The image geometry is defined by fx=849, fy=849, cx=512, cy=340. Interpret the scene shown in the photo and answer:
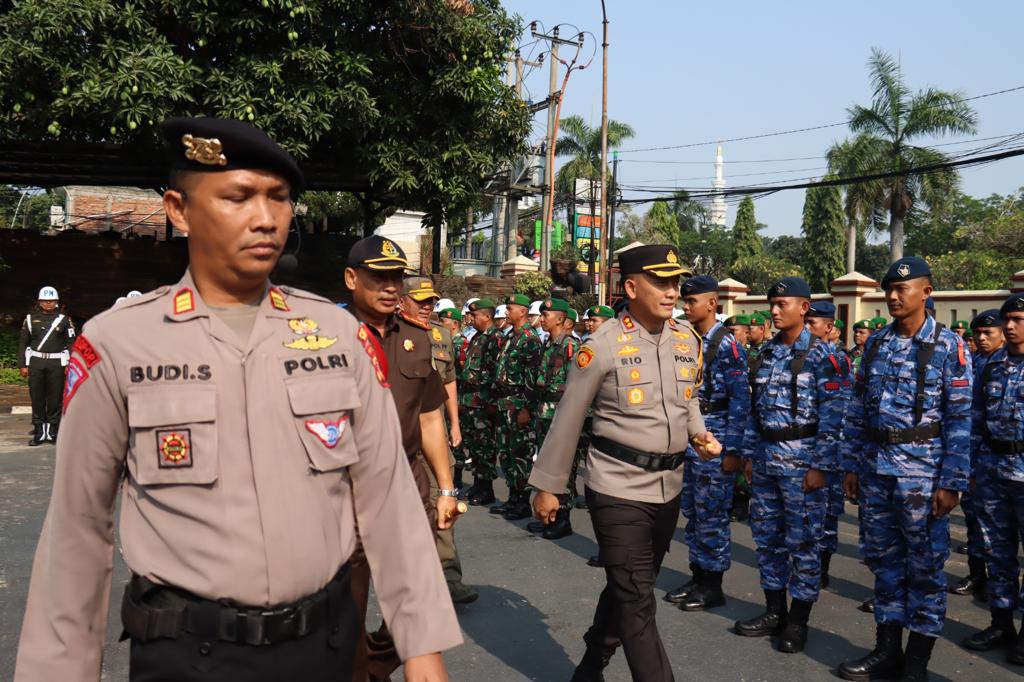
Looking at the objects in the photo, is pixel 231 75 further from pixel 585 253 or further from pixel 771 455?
pixel 585 253

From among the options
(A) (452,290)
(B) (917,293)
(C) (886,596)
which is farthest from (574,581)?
(A) (452,290)

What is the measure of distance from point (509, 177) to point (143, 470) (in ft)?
107

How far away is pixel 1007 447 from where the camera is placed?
5.38 m

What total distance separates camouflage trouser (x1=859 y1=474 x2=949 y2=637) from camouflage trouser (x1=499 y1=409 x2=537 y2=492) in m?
4.44

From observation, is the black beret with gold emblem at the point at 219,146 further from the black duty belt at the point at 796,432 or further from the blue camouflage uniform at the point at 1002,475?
the blue camouflage uniform at the point at 1002,475

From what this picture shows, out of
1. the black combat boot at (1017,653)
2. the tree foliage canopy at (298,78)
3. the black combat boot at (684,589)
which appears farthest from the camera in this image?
the tree foliage canopy at (298,78)

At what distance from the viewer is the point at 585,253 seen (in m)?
38.5

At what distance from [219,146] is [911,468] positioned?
4.13 m

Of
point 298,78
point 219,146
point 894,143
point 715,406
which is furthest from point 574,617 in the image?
point 894,143

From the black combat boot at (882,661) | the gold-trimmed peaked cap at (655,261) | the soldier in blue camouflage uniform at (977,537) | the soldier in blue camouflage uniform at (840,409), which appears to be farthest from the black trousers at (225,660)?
the soldier in blue camouflage uniform at (977,537)

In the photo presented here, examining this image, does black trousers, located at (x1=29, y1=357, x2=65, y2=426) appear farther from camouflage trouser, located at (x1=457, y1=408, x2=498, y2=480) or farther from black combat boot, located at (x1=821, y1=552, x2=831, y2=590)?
black combat boot, located at (x1=821, y1=552, x2=831, y2=590)

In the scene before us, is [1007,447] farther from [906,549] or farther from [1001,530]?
[906,549]

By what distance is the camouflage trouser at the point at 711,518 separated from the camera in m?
5.91

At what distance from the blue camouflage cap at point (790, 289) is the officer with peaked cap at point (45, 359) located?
407 inches
